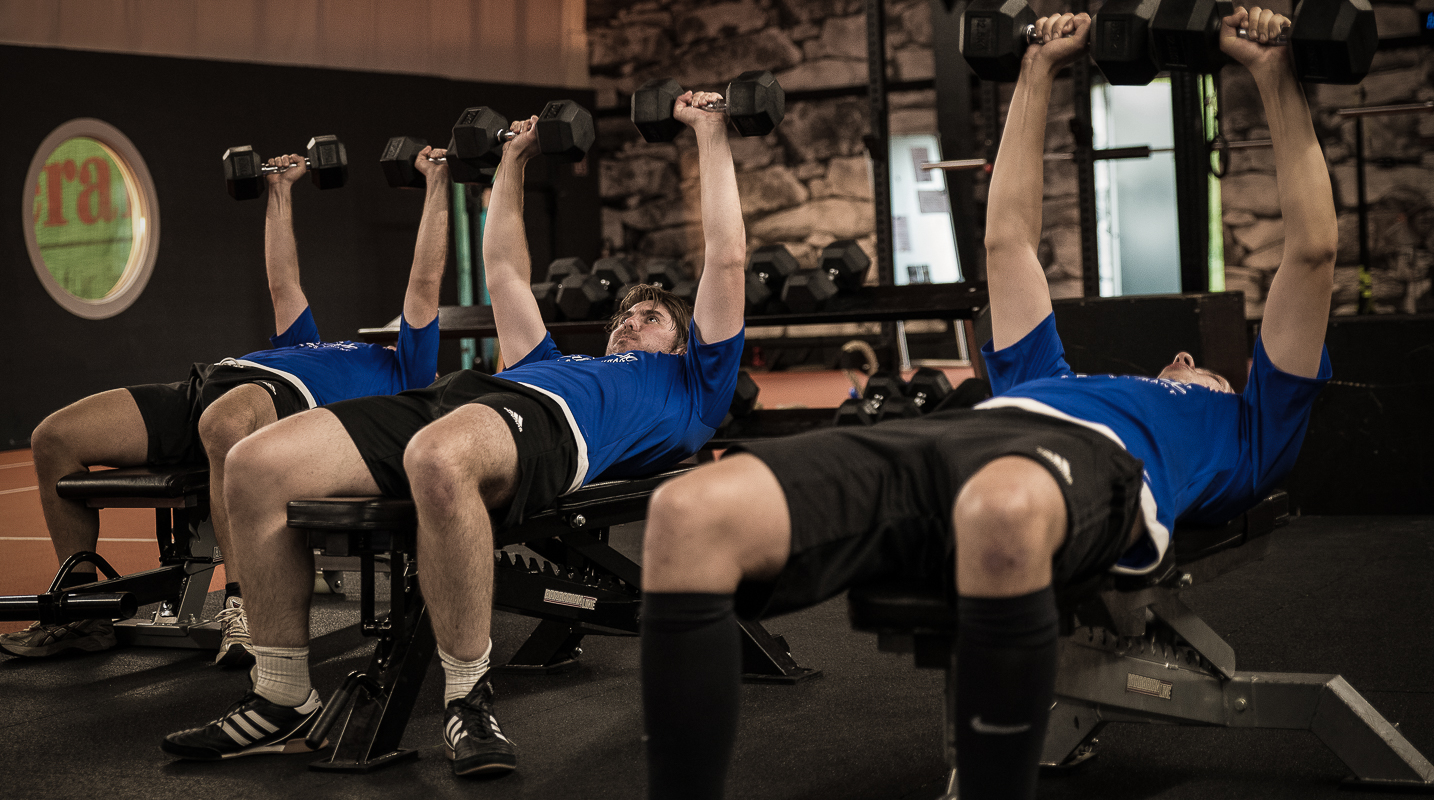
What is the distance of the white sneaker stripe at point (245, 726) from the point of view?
1.94 metres

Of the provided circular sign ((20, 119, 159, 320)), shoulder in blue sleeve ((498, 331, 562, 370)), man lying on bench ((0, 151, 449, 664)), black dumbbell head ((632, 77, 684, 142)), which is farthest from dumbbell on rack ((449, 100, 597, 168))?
circular sign ((20, 119, 159, 320))

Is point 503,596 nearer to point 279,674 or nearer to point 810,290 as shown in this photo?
point 279,674

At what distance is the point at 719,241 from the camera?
2.26 meters

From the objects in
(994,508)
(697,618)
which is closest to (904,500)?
(994,508)

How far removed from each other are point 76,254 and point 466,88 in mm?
3105

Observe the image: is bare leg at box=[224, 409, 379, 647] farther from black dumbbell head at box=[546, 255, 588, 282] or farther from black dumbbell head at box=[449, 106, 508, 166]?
black dumbbell head at box=[546, 255, 588, 282]

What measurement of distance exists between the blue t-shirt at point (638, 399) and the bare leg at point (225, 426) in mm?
626

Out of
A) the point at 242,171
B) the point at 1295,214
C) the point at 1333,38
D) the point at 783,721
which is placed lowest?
the point at 783,721

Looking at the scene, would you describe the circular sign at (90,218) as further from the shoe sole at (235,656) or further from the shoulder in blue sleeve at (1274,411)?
the shoulder in blue sleeve at (1274,411)

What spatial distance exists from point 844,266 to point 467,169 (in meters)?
1.51

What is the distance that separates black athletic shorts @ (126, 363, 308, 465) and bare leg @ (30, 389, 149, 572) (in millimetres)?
23

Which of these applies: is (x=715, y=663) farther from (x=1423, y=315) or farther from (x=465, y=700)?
(x=1423, y=315)

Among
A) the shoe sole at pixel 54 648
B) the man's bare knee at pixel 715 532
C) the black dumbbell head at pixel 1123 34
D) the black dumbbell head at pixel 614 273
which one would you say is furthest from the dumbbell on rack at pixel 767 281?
the man's bare knee at pixel 715 532

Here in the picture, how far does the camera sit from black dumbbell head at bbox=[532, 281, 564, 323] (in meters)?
4.35
